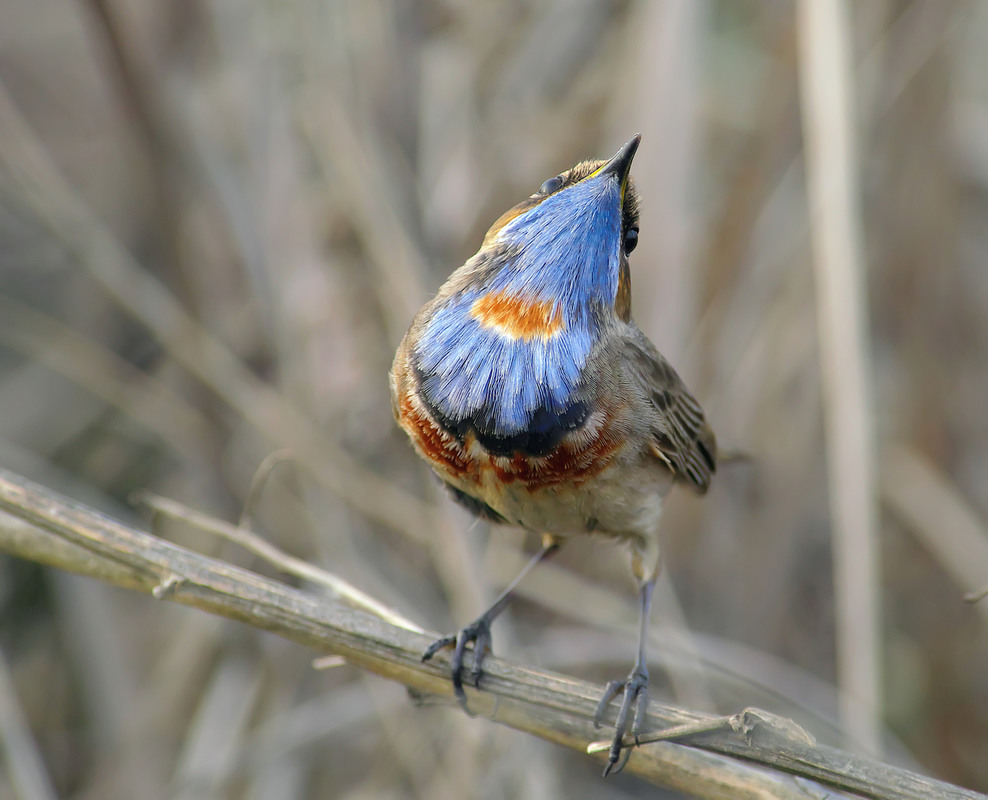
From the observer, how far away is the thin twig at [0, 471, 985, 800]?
253cm

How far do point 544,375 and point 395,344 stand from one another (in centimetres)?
208

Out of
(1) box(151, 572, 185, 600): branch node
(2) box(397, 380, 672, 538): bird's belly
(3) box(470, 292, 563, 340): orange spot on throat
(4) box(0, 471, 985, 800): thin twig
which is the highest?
(3) box(470, 292, 563, 340): orange spot on throat

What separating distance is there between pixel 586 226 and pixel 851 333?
1.53 meters

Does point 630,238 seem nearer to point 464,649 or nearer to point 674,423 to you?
point 674,423

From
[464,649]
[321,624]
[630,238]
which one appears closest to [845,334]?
[630,238]

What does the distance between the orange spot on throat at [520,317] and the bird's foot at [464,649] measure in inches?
37.7

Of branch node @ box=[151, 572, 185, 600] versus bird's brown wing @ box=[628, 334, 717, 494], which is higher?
bird's brown wing @ box=[628, 334, 717, 494]

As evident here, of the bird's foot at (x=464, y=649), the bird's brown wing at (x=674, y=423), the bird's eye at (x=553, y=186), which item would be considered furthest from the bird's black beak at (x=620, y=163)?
the bird's foot at (x=464, y=649)

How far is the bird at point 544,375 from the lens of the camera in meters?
2.69

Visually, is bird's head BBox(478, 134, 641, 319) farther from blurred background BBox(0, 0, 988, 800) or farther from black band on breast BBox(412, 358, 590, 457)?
blurred background BBox(0, 0, 988, 800)

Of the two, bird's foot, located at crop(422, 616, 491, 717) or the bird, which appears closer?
the bird

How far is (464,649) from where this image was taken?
3.12 m

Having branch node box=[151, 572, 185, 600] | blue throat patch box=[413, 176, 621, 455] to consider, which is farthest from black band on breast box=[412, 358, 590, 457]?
branch node box=[151, 572, 185, 600]

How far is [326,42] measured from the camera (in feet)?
16.0
